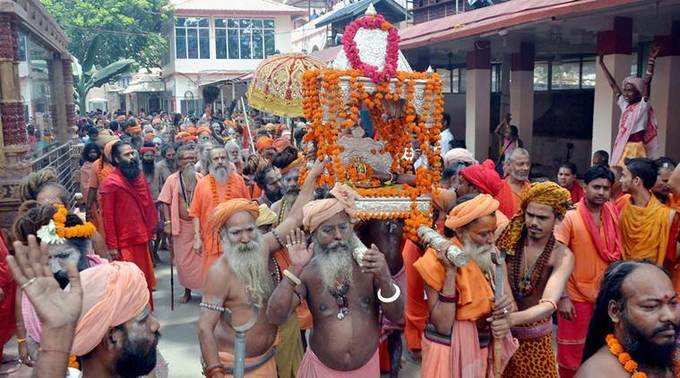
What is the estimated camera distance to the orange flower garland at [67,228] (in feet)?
11.1

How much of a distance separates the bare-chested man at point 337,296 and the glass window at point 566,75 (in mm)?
11515

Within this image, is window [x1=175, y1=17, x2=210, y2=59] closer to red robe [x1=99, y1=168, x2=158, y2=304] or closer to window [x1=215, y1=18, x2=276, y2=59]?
window [x1=215, y1=18, x2=276, y2=59]

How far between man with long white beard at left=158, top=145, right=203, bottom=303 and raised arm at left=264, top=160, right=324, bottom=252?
2.80 m

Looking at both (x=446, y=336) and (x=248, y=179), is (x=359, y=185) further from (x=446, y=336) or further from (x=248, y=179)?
(x=248, y=179)

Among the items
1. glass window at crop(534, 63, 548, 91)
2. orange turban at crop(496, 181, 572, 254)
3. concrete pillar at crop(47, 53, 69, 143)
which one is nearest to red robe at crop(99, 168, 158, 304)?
orange turban at crop(496, 181, 572, 254)

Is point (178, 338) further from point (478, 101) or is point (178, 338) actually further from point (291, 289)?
point (478, 101)

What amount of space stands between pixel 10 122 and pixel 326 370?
5518mm

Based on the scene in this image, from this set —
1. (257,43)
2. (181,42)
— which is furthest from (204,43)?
(257,43)

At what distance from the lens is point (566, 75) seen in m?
14.1

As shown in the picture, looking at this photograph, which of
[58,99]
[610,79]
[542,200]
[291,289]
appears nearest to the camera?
[291,289]

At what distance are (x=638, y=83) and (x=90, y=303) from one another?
275 inches

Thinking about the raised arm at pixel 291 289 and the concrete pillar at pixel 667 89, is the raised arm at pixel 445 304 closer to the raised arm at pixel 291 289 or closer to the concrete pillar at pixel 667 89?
the raised arm at pixel 291 289

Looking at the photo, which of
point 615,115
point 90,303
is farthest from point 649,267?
point 615,115

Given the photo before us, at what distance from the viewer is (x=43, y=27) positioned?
1103 cm
